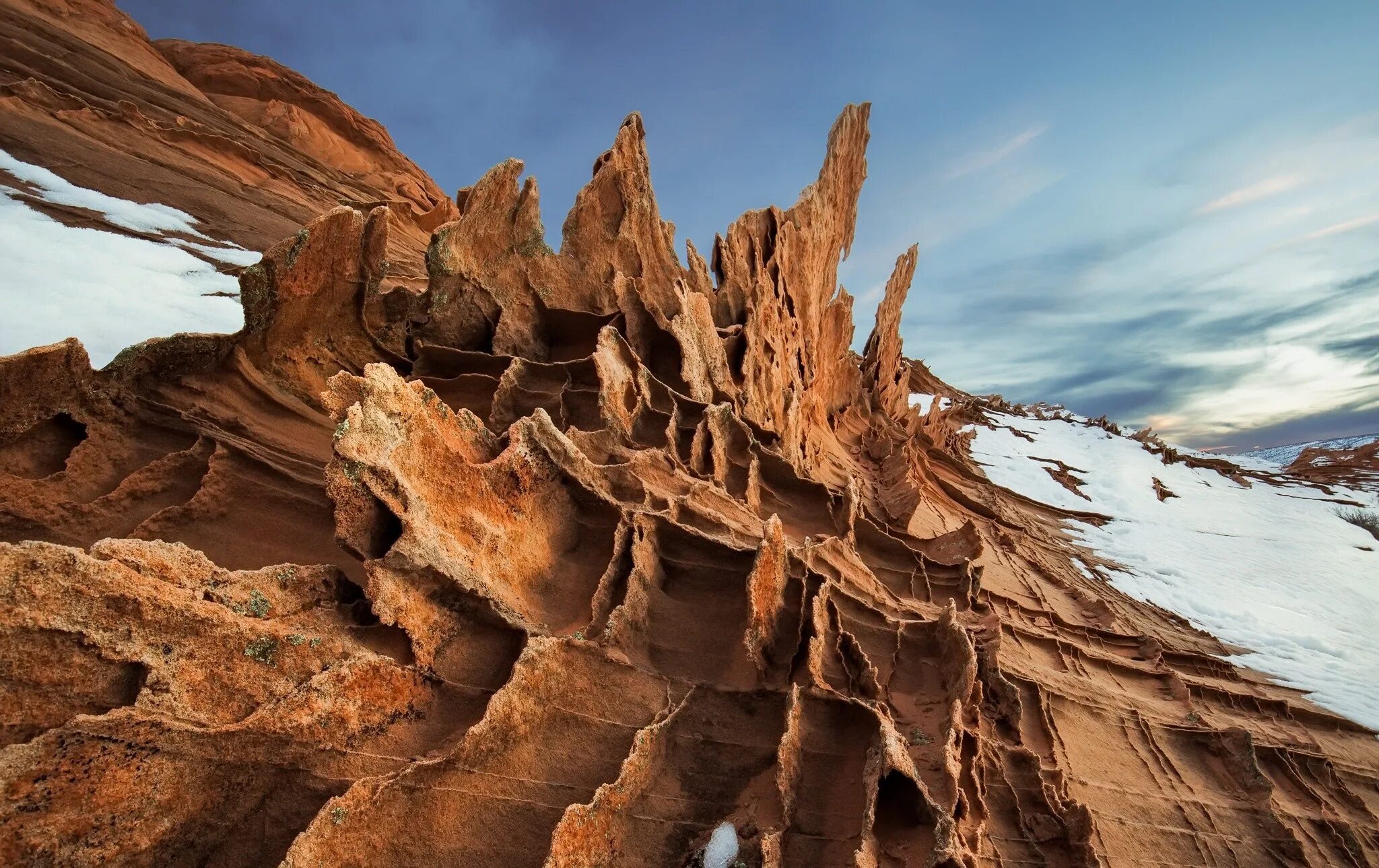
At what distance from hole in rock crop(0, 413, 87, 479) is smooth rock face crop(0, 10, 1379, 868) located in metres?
0.02

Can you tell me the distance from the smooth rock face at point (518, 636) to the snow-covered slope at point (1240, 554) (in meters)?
2.65

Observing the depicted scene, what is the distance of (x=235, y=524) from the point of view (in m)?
4.06


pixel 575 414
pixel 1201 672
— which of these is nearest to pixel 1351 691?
pixel 1201 672

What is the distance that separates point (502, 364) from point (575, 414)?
1158 millimetres

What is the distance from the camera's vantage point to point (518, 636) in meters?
3.88

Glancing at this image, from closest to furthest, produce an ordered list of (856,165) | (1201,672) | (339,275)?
(339,275) → (1201,672) → (856,165)

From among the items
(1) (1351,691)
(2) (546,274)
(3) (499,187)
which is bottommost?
(1) (1351,691)

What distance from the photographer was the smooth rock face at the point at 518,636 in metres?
2.79

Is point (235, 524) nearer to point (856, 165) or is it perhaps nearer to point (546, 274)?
point (546, 274)

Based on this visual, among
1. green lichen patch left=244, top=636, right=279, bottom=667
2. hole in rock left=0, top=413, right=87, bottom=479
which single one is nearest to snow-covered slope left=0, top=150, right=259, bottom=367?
hole in rock left=0, top=413, right=87, bottom=479

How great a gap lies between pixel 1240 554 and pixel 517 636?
20.3 metres

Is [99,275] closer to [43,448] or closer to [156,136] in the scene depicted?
[43,448]

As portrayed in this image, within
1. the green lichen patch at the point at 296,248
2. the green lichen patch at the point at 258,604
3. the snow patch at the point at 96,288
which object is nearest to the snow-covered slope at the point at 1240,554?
the green lichen patch at the point at 258,604

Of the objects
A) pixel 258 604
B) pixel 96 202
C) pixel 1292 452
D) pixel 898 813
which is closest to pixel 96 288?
pixel 96 202
